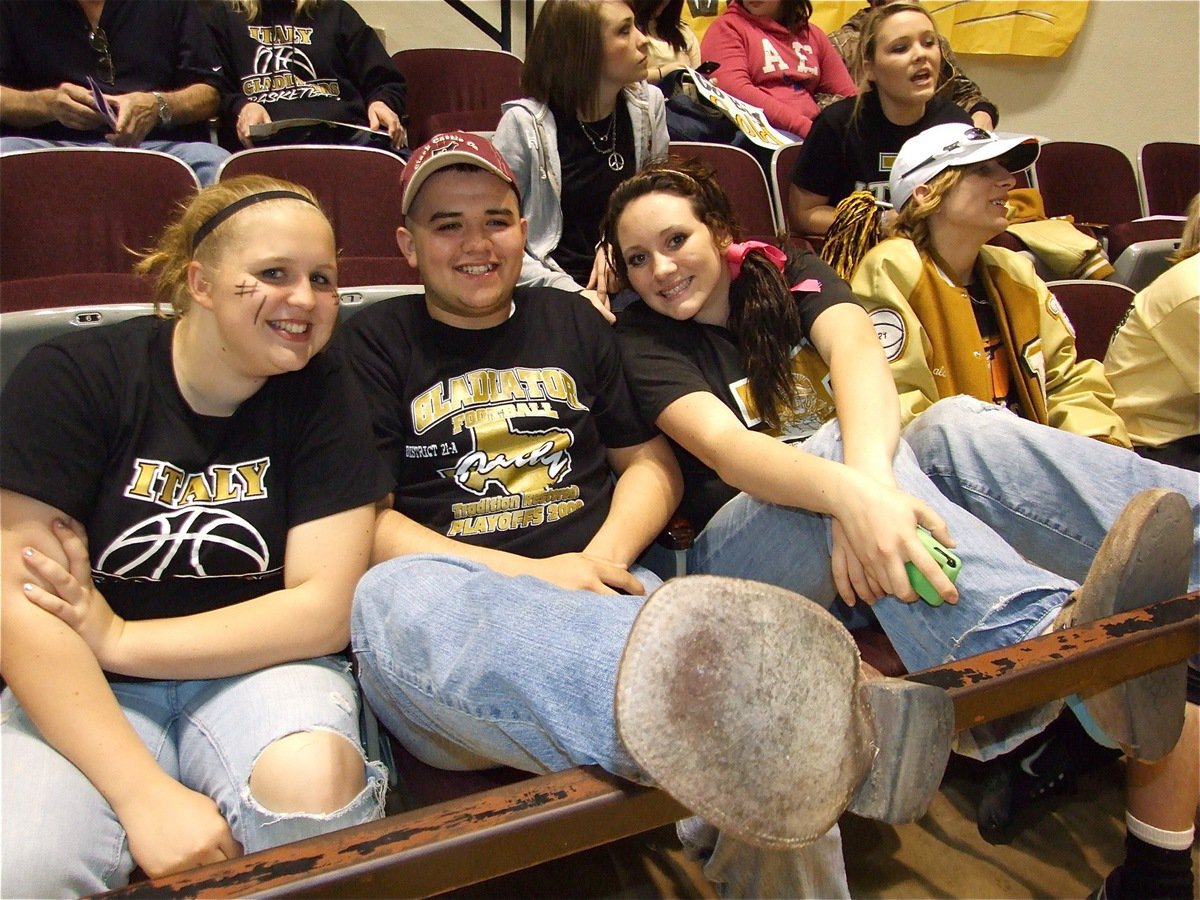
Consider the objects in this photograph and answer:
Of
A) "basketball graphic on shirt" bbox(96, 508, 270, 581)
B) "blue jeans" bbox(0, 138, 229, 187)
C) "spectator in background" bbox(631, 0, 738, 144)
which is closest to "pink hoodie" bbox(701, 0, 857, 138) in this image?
"spectator in background" bbox(631, 0, 738, 144)

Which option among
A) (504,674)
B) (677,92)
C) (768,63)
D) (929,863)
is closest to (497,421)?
(504,674)

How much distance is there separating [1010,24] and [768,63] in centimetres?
217

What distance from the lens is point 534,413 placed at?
117 centimetres

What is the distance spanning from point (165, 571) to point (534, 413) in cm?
50

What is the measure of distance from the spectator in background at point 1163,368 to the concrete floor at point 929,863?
671 mm

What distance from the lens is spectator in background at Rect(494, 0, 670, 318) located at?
164 centimetres

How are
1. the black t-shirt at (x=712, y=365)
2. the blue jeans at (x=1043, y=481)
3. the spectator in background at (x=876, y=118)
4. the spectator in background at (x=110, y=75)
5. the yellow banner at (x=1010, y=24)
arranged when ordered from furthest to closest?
the yellow banner at (x=1010, y=24), the spectator in background at (x=876, y=118), the spectator in background at (x=110, y=75), the black t-shirt at (x=712, y=365), the blue jeans at (x=1043, y=481)

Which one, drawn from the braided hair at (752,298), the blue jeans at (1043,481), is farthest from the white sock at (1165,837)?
the braided hair at (752,298)

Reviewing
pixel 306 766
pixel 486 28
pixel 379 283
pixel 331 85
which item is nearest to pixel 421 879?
pixel 306 766

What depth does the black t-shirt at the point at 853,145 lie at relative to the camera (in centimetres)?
208

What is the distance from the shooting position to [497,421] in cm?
116

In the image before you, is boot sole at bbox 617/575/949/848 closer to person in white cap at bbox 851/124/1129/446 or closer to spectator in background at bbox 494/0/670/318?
person in white cap at bbox 851/124/1129/446

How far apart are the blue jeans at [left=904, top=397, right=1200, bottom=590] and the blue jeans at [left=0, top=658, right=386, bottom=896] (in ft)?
2.66

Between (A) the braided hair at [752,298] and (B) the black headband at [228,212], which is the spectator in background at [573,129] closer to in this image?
(A) the braided hair at [752,298]
